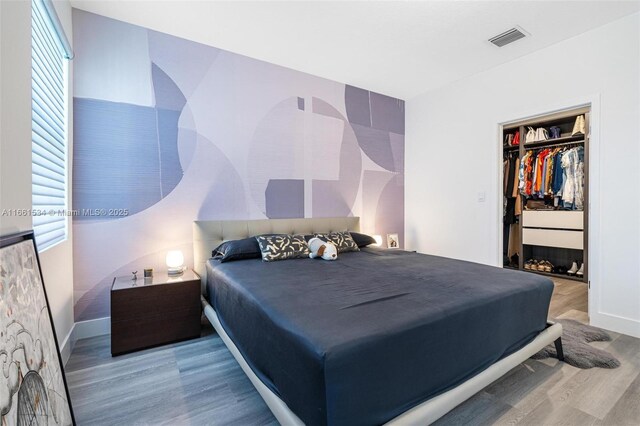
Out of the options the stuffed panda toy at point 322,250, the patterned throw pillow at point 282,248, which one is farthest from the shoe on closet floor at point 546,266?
the patterned throw pillow at point 282,248

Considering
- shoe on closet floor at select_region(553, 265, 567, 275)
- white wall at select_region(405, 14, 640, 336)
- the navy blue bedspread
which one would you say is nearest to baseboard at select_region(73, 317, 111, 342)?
the navy blue bedspread

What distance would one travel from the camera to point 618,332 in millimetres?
2568

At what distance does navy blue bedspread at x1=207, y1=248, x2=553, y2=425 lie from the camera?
110cm

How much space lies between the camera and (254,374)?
1540mm

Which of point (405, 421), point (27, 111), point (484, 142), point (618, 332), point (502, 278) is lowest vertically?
point (618, 332)

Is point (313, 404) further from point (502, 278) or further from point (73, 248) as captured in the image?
point (73, 248)

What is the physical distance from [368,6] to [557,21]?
169cm

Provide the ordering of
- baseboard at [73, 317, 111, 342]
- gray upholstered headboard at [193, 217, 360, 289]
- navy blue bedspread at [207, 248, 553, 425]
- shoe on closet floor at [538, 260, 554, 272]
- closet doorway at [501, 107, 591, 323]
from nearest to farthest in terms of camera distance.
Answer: navy blue bedspread at [207, 248, 553, 425]
baseboard at [73, 317, 111, 342]
gray upholstered headboard at [193, 217, 360, 289]
closet doorway at [501, 107, 591, 323]
shoe on closet floor at [538, 260, 554, 272]

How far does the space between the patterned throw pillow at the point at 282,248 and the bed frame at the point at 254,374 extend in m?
0.38

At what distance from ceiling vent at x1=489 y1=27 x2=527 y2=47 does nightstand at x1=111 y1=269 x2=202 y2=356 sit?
3494mm

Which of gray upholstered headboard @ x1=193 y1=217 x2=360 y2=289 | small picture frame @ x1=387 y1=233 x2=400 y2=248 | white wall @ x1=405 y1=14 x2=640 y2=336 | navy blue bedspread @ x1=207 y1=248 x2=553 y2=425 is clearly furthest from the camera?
small picture frame @ x1=387 y1=233 x2=400 y2=248

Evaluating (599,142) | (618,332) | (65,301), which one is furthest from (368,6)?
(618,332)

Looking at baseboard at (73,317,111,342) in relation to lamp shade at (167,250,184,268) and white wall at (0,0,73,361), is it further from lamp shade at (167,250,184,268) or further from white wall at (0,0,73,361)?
white wall at (0,0,73,361)

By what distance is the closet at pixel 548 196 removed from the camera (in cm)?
408
